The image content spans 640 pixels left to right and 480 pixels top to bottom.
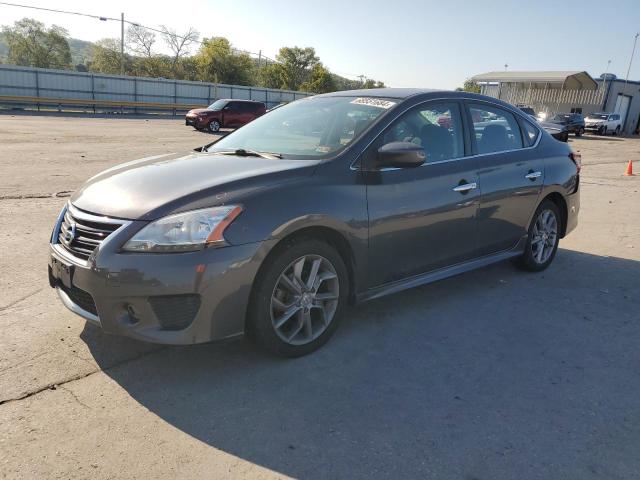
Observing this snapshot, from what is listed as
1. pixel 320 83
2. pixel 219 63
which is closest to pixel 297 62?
pixel 320 83

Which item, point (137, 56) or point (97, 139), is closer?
point (97, 139)

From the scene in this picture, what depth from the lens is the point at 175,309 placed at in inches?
115

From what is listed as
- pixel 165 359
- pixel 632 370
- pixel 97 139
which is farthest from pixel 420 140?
pixel 97 139

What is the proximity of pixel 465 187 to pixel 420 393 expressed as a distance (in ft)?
6.19

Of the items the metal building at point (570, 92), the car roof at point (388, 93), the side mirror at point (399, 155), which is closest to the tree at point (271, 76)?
the metal building at point (570, 92)

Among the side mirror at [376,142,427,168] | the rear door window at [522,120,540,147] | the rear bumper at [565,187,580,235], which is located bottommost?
the rear bumper at [565,187,580,235]

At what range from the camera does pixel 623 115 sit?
49.8m

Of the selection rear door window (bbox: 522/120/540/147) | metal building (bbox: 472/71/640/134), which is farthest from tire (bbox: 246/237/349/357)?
metal building (bbox: 472/71/640/134)

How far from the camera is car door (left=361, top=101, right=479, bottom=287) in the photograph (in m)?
3.74

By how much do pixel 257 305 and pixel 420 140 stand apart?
189 cm

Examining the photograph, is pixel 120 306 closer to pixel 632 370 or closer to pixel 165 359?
pixel 165 359

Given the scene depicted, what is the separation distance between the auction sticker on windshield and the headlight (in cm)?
171

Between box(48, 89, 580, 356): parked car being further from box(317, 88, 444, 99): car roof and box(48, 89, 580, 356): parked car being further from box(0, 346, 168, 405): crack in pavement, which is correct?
box(0, 346, 168, 405): crack in pavement

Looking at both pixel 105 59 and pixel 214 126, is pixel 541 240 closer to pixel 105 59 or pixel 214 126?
pixel 214 126
